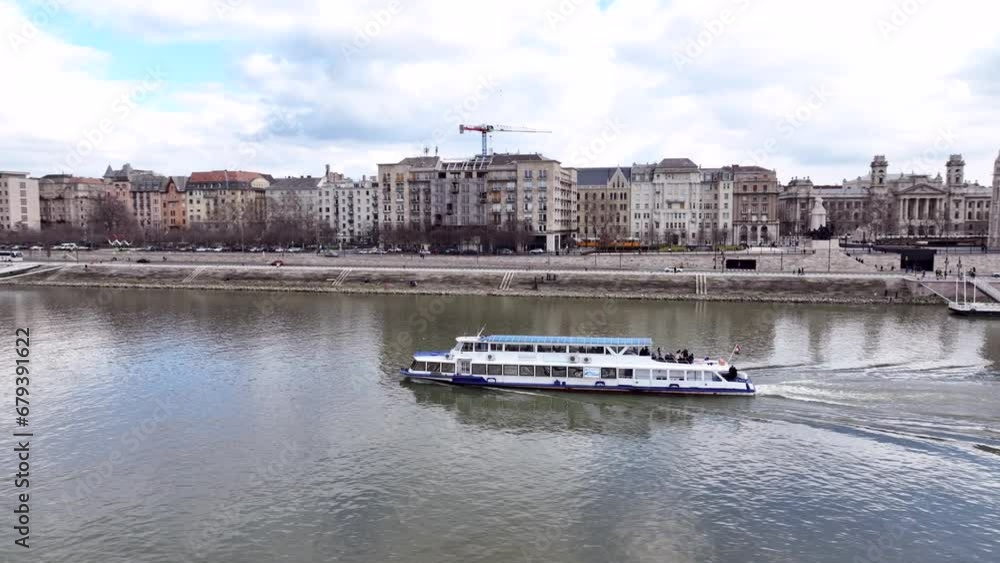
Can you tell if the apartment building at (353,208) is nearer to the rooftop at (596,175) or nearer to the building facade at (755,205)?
the rooftop at (596,175)

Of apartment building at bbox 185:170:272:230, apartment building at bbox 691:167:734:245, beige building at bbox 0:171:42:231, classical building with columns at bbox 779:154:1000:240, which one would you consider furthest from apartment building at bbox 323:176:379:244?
classical building with columns at bbox 779:154:1000:240

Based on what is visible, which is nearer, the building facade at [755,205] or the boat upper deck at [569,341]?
the boat upper deck at [569,341]

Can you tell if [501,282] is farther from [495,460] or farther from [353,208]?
[353,208]

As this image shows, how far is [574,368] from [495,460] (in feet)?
40.3

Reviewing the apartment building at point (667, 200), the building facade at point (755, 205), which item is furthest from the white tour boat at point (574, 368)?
the building facade at point (755, 205)

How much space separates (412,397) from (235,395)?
385 inches

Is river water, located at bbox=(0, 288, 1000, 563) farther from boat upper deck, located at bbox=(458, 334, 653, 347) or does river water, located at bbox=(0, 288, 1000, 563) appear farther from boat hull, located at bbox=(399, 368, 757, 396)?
boat upper deck, located at bbox=(458, 334, 653, 347)

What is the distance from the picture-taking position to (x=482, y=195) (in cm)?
13638

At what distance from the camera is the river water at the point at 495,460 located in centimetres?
2369

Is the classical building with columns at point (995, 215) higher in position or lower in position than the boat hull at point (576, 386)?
higher

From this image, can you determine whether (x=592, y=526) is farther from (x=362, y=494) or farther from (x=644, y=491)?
(x=362, y=494)

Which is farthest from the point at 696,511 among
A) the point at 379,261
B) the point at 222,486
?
the point at 379,261

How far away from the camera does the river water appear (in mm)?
23688

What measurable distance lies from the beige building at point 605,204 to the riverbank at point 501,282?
60.1 meters
